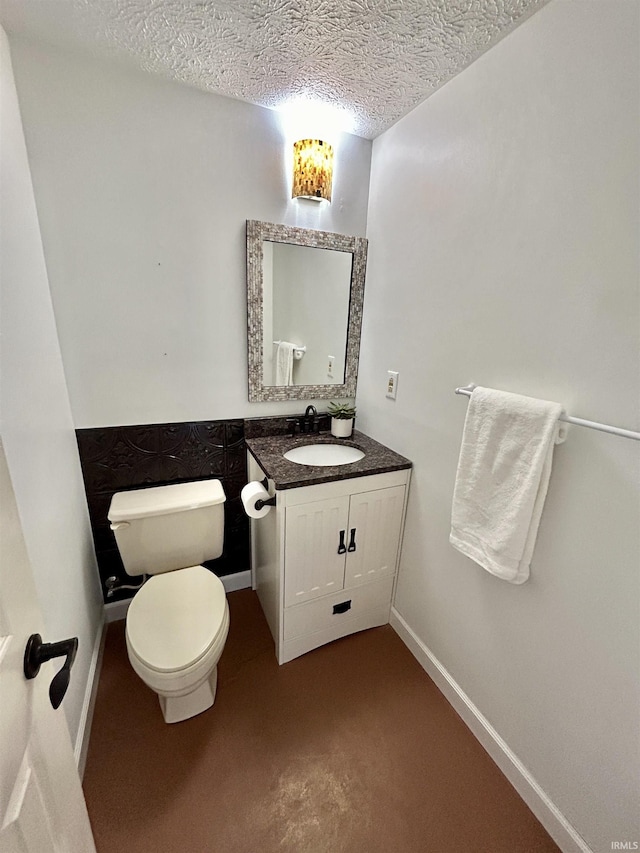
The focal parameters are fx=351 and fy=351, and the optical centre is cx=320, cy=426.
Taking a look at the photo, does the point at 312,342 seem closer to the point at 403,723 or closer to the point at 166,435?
the point at 166,435

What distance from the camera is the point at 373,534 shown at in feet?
5.26

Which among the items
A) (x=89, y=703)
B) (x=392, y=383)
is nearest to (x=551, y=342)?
(x=392, y=383)

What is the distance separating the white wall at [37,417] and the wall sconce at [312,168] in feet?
3.17

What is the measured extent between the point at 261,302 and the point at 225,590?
1.50 metres

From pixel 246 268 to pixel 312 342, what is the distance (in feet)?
1.52

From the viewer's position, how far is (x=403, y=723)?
1.39 m

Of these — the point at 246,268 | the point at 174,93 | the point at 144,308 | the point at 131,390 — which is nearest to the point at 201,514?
the point at 131,390

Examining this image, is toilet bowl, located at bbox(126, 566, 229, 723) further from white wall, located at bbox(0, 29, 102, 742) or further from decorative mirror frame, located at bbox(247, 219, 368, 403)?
decorative mirror frame, located at bbox(247, 219, 368, 403)

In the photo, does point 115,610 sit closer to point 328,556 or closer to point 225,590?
point 225,590

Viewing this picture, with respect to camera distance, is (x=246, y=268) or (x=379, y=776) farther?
(x=246, y=268)

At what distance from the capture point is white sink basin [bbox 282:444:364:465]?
1.74 meters

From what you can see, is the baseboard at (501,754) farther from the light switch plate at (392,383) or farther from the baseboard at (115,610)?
the baseboard at (115,610)

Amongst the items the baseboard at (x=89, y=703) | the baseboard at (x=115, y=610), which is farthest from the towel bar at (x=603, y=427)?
the baseboard at (x=115, y=610)

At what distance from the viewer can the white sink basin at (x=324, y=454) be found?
1740 millimetres
